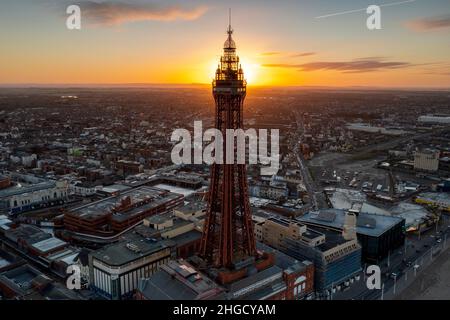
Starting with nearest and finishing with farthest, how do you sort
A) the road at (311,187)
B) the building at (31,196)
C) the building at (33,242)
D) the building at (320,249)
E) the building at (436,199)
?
the building at (320,249) → the building at (33,242) → the building at (31,196) → the building at (436,199) → the road at (311,187)

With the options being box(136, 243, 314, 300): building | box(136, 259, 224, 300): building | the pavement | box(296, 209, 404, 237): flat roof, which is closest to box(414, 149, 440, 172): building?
box(296, 209, 404, 237): flat roof

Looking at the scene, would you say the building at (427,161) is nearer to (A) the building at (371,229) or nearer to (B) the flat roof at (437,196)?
(B) the flat roof at (437,196)

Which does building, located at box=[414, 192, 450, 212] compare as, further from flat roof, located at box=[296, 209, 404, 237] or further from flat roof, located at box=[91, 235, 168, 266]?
flat roof, located at box=[91, 235, 168, 266]

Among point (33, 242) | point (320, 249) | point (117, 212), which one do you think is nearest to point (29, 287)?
point (33, 242)

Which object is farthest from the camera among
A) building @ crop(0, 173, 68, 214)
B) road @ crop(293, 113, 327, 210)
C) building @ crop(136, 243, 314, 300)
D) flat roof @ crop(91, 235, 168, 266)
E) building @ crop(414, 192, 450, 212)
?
road @ crop(293, 113, 327, 210)

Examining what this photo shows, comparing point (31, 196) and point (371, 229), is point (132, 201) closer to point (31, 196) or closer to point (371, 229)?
point (31, 196)

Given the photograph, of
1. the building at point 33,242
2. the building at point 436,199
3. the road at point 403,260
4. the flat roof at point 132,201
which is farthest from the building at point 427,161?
the building at point 33,242
